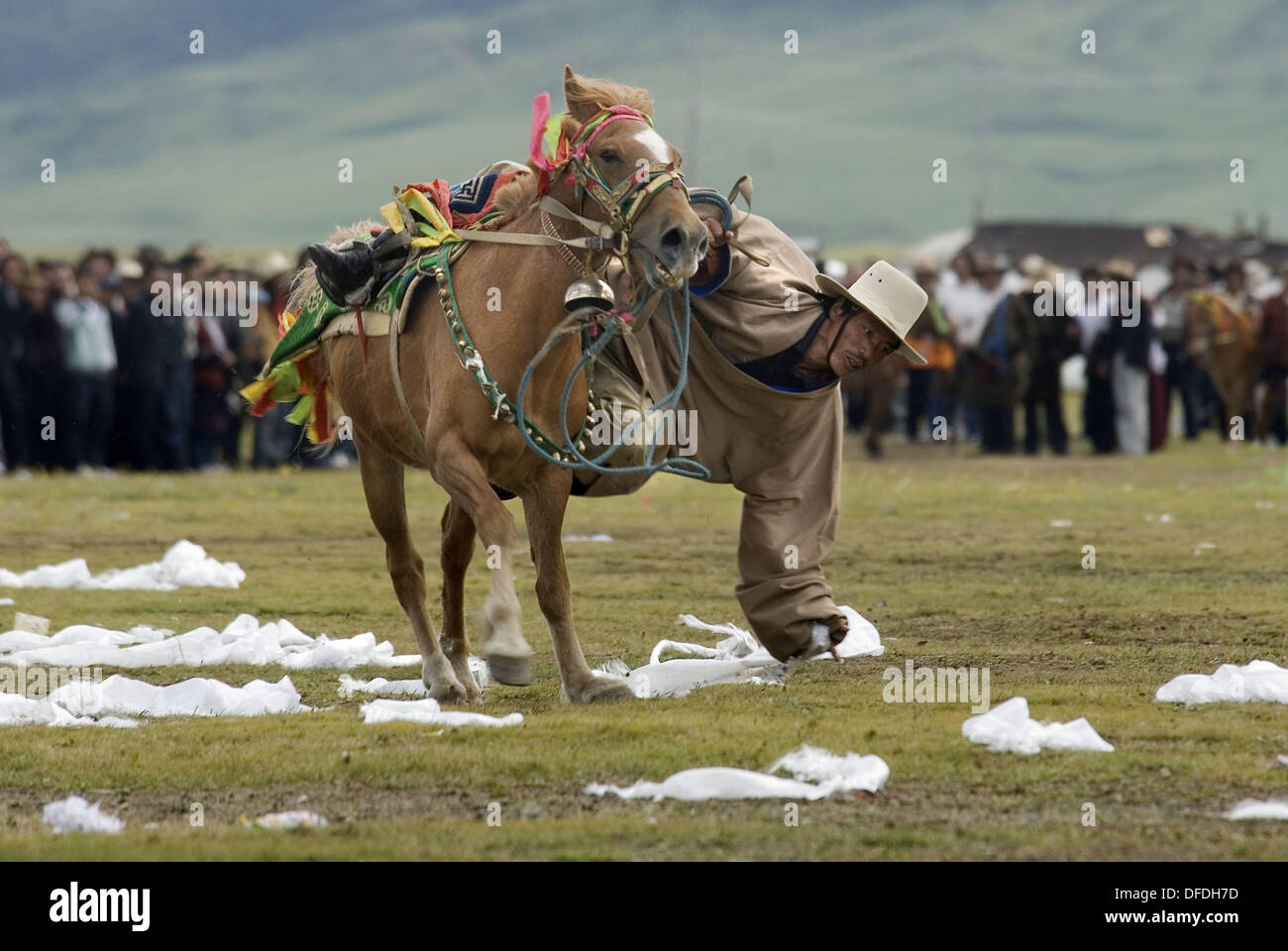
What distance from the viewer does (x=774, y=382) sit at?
9.59 meters

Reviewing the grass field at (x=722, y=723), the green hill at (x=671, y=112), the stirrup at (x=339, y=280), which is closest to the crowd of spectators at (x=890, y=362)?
the grass field at (x=722, y=723)

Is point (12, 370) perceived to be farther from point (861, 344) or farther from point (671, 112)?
point (671, 112)

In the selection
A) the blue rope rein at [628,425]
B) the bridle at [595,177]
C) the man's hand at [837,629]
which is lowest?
the man's hand at [837,629]

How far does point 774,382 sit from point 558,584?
4.94 ft

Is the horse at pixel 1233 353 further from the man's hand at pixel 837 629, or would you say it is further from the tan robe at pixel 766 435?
the man's hand at pixel 837 629

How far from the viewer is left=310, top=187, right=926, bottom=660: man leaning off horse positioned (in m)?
9.42

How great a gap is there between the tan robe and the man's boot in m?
1.16

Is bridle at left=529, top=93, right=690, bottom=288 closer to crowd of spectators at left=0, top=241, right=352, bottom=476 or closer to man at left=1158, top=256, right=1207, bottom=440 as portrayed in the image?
crowd of spectators at left=0, top=241, right=352, bottom=476

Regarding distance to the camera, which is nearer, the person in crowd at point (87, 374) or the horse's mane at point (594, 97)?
the horse's mane at point (594, 97)

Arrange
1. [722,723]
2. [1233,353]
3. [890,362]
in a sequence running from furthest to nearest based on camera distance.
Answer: [1233,353] → [890,362] → [722,723]

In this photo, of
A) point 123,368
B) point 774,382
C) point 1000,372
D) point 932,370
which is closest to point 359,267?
point 774,382

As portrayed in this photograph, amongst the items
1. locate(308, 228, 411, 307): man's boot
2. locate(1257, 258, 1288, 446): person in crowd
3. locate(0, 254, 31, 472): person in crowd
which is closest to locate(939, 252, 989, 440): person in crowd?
locate(1257, 258, 1288, 446): person in crowd

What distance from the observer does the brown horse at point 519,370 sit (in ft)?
26.6

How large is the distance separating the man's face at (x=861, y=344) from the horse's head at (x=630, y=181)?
152cm
